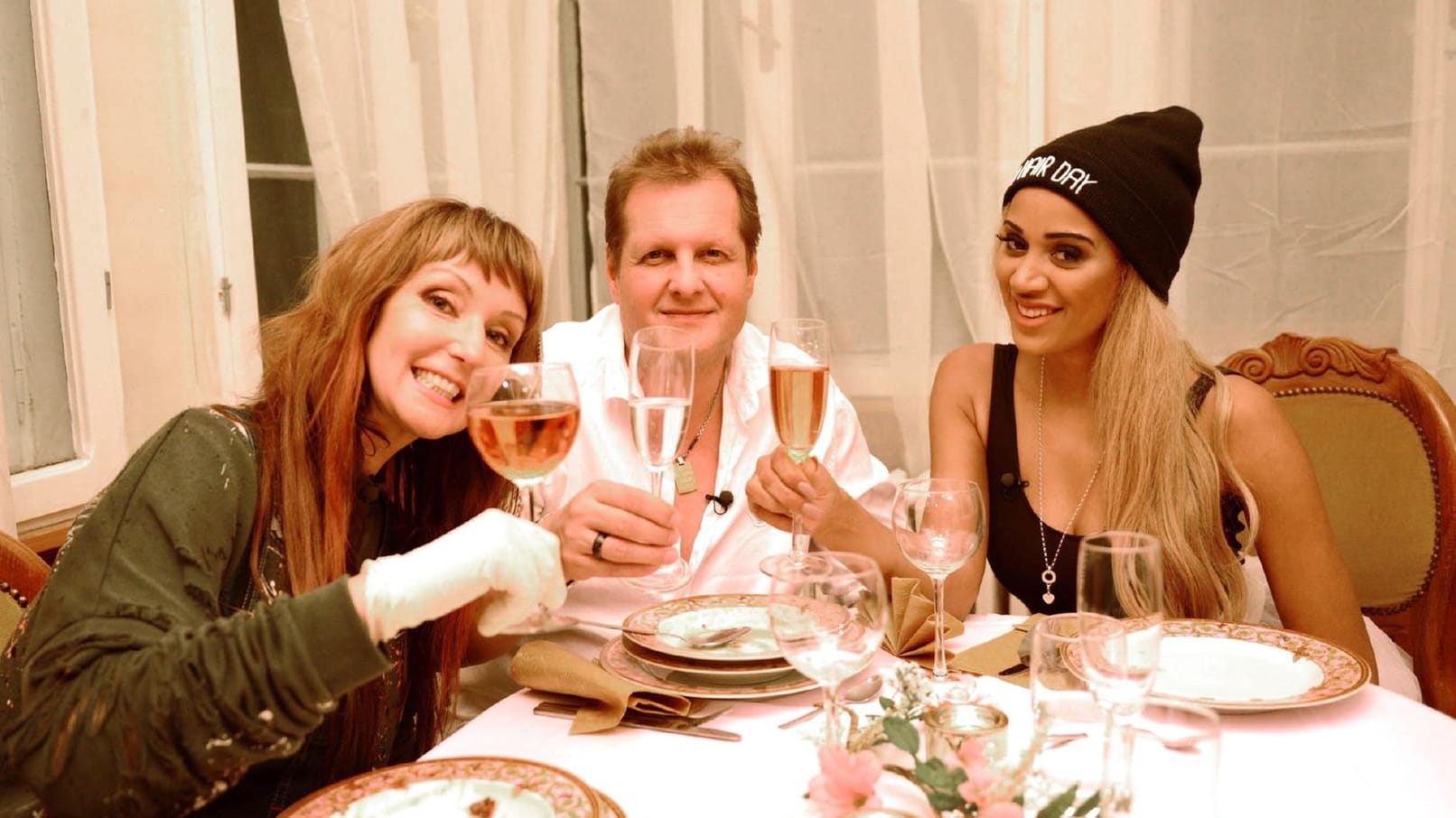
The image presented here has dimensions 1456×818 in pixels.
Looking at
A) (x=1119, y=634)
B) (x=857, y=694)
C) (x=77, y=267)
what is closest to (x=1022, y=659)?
(x=857, y=694)

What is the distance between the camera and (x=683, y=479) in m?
2.28

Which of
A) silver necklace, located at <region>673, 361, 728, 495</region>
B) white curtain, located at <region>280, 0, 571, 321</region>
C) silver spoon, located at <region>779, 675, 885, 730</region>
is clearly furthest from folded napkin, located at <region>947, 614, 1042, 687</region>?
white curtain, located at <region>280, 0, 571, 321</region>

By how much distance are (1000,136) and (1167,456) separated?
1161 mm

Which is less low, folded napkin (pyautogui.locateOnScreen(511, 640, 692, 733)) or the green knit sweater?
the green knit sweater

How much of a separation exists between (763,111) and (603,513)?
68.5 inches

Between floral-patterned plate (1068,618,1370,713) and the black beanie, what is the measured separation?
2.57ft

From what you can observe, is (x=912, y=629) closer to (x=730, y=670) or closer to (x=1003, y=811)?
(x=730, y=670)

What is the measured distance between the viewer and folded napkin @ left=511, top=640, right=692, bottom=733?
4.62 ft

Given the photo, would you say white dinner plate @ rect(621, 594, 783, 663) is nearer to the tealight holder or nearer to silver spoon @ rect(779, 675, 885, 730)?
silver spoon @ rect(779, 675, 885, 730)

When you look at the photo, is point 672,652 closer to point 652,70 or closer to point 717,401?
point 717,401

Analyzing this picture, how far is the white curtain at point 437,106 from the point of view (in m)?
3.23

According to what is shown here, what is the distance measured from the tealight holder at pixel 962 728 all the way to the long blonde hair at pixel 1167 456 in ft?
3.09

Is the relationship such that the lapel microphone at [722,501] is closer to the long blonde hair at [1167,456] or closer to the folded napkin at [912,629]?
the folded napkin at [912,629]

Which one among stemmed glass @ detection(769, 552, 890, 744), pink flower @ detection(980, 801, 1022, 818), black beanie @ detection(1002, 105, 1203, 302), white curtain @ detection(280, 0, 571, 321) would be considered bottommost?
pink flower @ detection(980, 801, 1022, 818)
